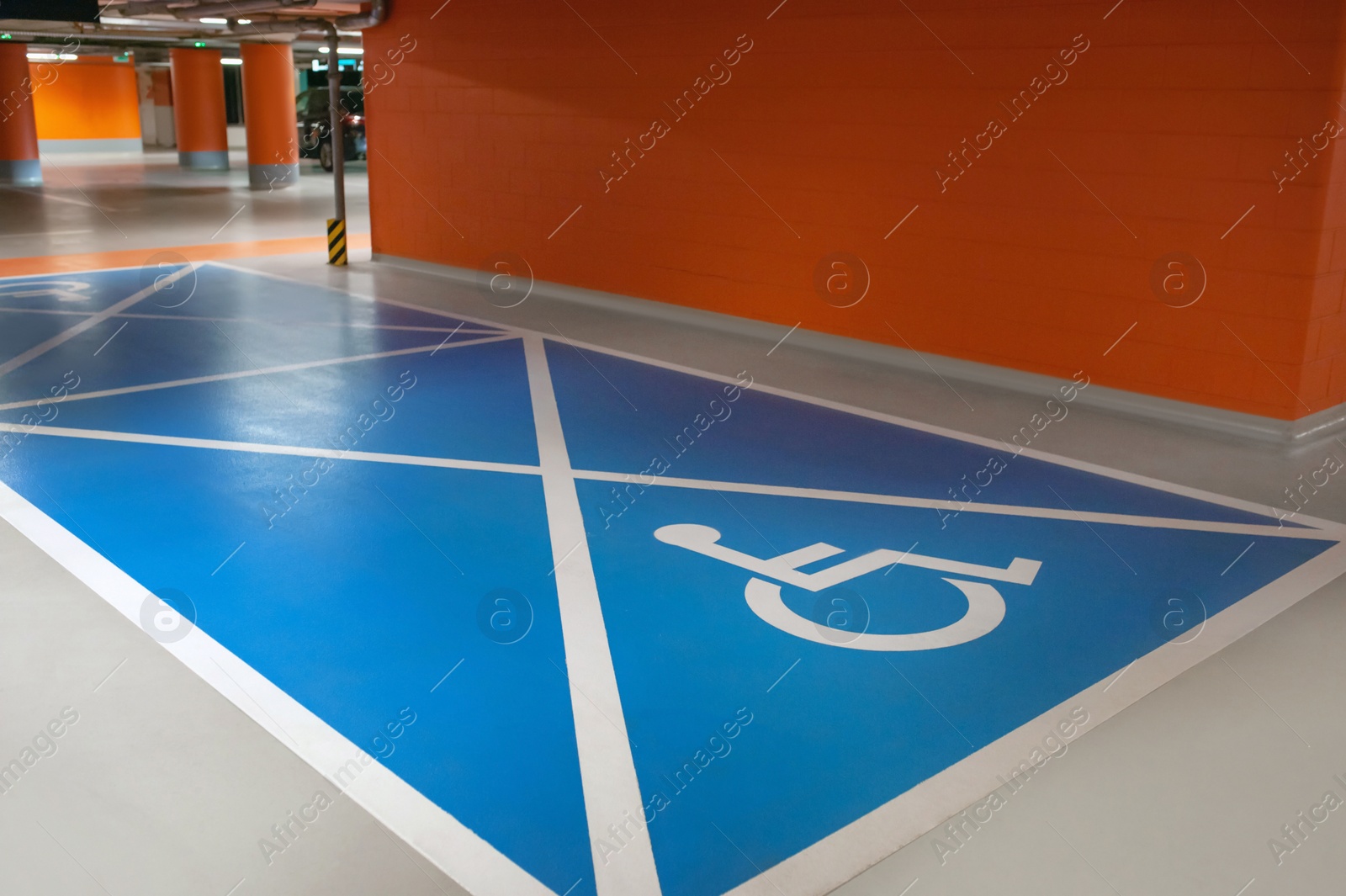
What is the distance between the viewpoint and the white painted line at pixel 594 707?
9.27 ft

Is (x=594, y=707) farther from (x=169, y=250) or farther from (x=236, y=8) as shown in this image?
(x=169, y=250)

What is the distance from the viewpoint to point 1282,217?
632cm

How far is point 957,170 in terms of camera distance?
7.71 m

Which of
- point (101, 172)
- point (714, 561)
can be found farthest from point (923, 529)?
point (101, 172)

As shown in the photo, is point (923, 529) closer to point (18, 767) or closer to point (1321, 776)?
point (1321, 776)

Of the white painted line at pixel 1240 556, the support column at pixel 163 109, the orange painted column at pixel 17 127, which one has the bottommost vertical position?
the white painted line at pixel 1240 556

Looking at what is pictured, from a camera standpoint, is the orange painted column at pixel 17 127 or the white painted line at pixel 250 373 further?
the orange painted column at pixel 17 127

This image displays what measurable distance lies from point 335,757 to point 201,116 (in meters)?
28.1

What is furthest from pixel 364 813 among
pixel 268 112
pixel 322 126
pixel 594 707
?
pixel 322 126

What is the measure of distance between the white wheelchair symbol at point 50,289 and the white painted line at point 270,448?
4669mm

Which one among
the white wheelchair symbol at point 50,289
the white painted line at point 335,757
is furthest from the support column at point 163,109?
the white painted line at point 335,757

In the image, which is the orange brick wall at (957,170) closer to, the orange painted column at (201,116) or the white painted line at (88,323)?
the white painted line at (88,323)

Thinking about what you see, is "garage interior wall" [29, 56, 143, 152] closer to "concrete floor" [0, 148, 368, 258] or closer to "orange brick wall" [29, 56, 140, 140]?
"orange brick wall" [29, 56, 140, 140]

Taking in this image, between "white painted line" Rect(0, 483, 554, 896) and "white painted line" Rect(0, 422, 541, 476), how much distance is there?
1.61m
